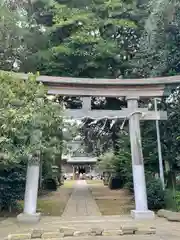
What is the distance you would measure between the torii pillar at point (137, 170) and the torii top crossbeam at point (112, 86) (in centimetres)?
40

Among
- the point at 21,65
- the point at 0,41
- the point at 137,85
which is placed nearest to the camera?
the point at 137,85

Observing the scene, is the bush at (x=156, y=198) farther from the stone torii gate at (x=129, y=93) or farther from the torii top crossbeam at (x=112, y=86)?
the torii top crossbeam at (x=112, y=86)

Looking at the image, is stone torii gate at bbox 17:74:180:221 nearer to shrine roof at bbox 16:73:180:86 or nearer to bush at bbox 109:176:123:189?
shrine roof at bbox 16:73:180:86

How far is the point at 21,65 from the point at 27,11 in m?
3.24

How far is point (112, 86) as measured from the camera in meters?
10.7

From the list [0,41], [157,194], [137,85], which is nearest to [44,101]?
[137,85]

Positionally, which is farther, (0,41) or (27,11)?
(27,11)

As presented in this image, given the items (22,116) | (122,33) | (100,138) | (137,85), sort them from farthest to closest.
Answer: (100,138), (122,33), (137,85), (22,116)

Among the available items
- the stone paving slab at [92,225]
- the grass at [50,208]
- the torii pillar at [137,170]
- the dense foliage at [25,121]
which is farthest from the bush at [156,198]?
the dense foliage at [25,121]

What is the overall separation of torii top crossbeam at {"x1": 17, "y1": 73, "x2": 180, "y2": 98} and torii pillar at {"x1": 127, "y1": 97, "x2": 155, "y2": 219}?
40 centimetres

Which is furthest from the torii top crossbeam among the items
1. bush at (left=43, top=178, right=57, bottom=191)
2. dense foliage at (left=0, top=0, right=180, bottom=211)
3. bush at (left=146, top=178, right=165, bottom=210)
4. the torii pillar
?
bush at (left=43, top=178, right=57, bottom=191)

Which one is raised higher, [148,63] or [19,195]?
[148,63]

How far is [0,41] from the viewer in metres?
14.4

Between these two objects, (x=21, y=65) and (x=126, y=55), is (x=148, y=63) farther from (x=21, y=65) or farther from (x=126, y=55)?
(x=21, y=65)
